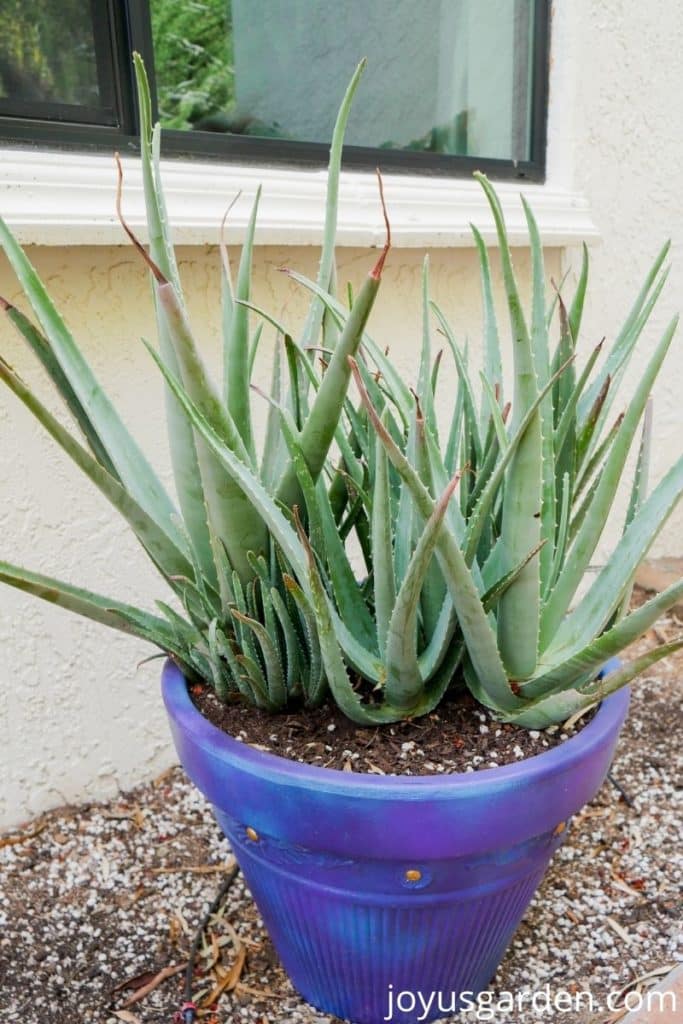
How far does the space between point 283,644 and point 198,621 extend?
10cm

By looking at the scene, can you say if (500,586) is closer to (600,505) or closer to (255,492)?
(600,505)

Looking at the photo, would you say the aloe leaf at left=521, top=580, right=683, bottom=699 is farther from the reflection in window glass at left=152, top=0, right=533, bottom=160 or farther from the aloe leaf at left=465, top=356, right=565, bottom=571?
the reflection in window glass at left=152, top=0, right=533, bottom=160

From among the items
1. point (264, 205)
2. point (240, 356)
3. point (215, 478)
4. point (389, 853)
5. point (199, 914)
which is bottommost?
point (199, 914)

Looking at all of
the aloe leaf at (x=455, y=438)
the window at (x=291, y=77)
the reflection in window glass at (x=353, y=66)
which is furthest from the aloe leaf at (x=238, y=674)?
the reflection in window glass at (x=353, y=66)

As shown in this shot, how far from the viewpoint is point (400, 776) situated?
816 mm

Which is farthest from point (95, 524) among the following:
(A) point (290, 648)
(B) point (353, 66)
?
(B) point (353, 66)

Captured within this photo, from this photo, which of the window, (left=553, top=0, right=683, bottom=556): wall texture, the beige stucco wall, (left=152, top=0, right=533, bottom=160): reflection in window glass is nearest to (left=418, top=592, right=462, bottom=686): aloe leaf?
the beige stucco wall

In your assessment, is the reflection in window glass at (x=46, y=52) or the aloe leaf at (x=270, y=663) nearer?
the aloe leaf at (x=270, y=663)

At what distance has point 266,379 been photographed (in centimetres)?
153

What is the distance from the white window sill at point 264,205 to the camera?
122cm

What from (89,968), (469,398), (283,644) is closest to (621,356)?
(469,398)

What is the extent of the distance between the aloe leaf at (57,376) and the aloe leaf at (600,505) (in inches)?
19.5

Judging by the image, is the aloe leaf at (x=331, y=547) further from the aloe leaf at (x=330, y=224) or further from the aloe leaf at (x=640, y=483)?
the aloe leaf at (x=640, y=483)

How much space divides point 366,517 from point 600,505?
282 millimetres
